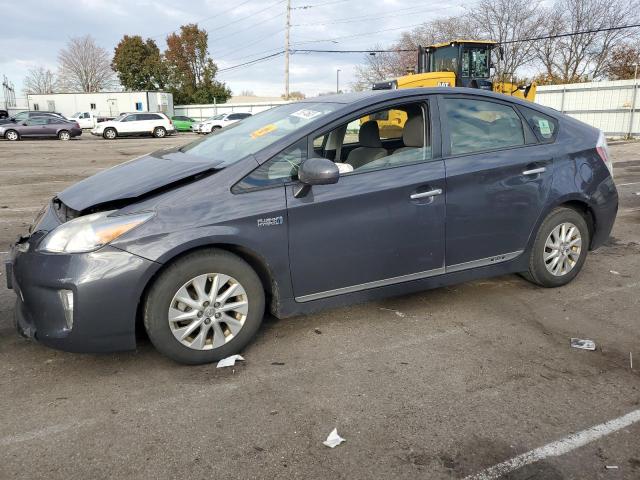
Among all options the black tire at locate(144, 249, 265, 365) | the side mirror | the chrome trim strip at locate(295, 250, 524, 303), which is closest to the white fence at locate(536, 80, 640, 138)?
the chrome trim strip at locate(295, 250, 524, 303)

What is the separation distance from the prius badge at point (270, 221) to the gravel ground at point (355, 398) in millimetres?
867

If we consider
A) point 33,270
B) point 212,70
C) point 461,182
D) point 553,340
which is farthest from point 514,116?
point 212,70

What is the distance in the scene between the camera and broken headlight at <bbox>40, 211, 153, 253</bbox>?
3.00 meters

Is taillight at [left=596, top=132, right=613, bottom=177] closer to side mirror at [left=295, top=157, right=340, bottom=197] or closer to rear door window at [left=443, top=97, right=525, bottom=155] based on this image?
rear door window at [left=443, top=97, right=525, bottom=155]

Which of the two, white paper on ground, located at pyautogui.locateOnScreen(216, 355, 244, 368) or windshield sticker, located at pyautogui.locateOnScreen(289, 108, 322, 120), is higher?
windshield sticker, located at pyautogui.locateOnScreen(289, 108, 322, 120)

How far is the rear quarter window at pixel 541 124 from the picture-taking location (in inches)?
173

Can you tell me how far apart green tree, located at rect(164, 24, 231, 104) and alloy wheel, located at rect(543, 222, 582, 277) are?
59.7 meters

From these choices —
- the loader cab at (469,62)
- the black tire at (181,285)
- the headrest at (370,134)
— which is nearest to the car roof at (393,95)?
the headrest at (370,134)

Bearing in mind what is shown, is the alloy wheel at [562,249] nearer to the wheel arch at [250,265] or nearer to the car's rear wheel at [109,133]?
the wheel arch at [250,265]

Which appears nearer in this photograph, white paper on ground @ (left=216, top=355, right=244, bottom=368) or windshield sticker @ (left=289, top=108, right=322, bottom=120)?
white paper on ground @ (left=216, top=355, right=244, bottom=368)

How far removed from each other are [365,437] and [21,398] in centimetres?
191

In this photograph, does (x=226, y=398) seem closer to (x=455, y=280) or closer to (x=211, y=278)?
(x=211, y=278)

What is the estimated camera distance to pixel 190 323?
3229mm

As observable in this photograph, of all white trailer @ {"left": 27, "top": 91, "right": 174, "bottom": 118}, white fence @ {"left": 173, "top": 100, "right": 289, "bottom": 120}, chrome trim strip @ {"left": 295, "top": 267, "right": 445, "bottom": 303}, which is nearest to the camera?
chrome trim strip @ {"left": 295, "top": 267, "right": 445, "bottom": 303}
